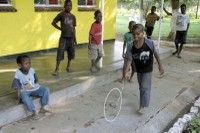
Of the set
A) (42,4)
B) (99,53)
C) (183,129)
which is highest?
(42,4)

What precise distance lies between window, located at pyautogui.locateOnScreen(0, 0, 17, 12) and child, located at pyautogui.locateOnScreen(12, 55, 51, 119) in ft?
10.2

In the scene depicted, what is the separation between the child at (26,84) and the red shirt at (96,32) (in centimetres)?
203

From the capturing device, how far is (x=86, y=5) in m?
9.67

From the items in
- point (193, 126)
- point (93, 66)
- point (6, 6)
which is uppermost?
point (6, 6)

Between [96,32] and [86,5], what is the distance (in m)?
3.89

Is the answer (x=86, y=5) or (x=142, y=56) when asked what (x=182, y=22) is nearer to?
(x=86, y=5)

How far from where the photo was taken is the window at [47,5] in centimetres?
780

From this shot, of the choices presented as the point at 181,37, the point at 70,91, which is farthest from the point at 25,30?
the point at 181,37

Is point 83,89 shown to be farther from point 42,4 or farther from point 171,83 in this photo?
point 42,4

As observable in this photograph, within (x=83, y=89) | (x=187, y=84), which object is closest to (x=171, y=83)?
Answer: (x=187, y=84)

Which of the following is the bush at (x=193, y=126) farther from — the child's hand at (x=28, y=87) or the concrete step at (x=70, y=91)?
the child's hand at (x=28, y=87)

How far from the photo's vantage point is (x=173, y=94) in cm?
611

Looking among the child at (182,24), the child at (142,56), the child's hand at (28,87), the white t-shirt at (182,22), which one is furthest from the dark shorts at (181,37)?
the child's hand at (28,87)

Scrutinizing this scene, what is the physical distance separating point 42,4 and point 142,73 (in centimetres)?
453
